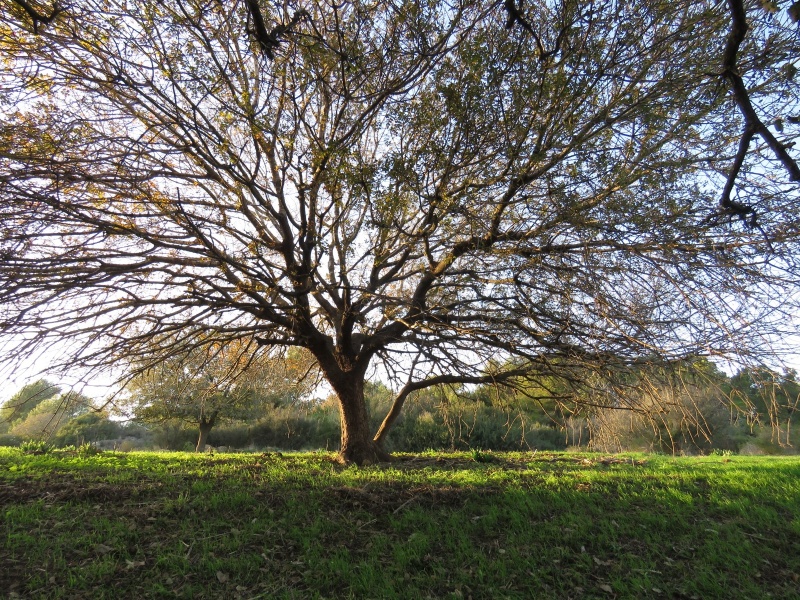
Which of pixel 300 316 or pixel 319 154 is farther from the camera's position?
pixel 300 316

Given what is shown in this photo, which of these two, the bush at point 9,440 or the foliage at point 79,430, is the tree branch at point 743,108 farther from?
the bush at point 9,440

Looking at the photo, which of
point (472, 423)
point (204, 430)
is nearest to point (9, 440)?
point (204, 430)

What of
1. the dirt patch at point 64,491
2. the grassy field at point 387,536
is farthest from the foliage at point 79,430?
the grassy field at point 387,536

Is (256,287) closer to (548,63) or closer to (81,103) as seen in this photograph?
(81,103)

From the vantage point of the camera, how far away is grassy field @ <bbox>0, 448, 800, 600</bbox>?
3932 mm

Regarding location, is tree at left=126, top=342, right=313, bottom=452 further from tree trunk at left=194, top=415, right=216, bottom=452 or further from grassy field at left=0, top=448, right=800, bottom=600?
tree trunk at left=194, top=415, right=216, bottom=452

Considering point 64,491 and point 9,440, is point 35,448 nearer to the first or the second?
point 64,491

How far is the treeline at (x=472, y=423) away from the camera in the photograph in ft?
22.3

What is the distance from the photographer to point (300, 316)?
7.62 m

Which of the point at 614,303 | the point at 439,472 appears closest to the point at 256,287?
the point at 439,472

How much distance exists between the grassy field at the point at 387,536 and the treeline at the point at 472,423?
1.20 metres

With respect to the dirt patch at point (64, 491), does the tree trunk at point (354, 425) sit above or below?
above

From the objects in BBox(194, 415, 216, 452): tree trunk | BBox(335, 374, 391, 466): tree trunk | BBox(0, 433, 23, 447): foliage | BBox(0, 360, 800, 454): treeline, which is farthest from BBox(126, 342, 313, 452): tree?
BBox(0, 433, 23, 447): foliage

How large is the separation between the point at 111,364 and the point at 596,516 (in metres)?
6.49
